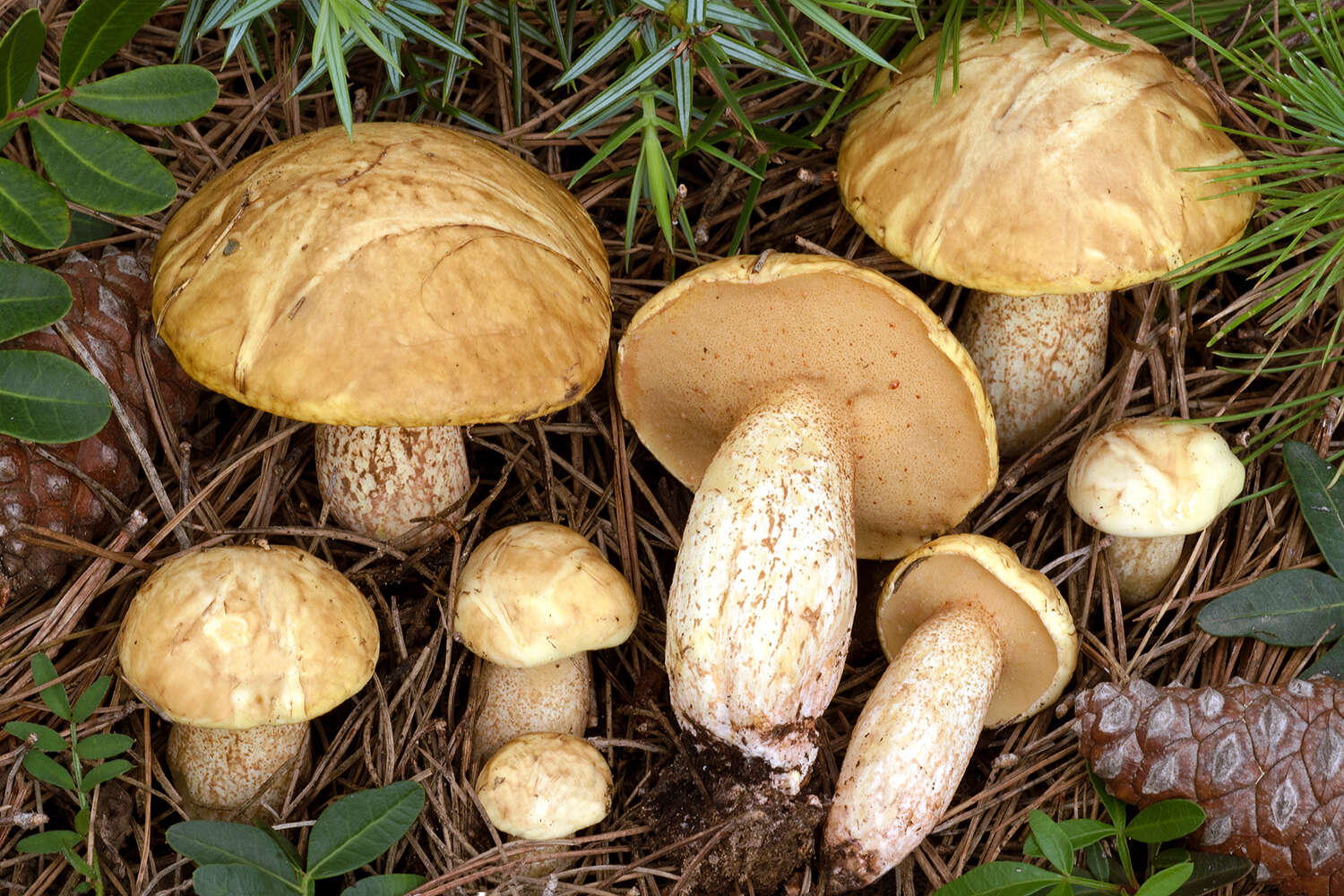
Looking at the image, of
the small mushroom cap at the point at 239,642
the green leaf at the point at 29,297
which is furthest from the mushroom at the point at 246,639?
the green leaf at the point at 29,297

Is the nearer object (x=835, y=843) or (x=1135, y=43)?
(x=835, y=843)

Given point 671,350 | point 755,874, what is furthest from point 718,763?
point 671,350

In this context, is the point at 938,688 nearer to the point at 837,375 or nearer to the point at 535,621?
the point at 837,375

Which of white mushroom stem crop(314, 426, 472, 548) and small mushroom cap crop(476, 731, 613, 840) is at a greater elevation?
white mushroom stem crop(314, 426, 472, 548)

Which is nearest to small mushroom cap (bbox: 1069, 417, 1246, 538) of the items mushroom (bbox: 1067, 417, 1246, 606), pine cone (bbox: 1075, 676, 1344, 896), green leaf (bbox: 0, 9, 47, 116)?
mushroom (bbox: 1067, 417, 1246, 606)

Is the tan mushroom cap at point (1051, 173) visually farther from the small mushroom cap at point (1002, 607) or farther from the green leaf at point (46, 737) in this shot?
the green leaf at point (46, 737)

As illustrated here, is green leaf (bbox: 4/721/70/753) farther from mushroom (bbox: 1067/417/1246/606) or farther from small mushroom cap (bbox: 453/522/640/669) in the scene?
mushroom (bbox: 1067/417/1246/606)

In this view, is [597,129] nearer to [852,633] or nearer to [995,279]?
[995,279]
